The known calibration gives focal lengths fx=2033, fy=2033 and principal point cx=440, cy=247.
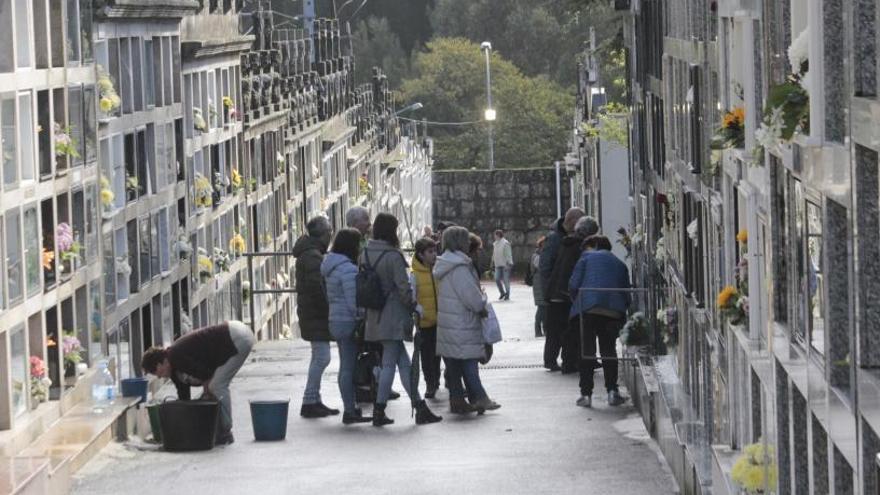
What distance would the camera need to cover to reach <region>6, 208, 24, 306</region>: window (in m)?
11.3

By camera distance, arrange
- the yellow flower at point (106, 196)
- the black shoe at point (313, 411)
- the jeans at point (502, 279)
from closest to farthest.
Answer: the black shoe at point (313, 411) → the yellow flower at point (106, 196) → the jeans at point (502, 279)

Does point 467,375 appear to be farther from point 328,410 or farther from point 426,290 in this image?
point 328,410

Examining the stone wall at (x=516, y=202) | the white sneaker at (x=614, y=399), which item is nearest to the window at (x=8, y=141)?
the white sneaker at (x=614, y=399)

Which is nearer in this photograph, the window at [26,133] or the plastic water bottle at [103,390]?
the window at [26,133]

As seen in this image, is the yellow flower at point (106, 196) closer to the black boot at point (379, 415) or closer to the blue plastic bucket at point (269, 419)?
the blue plastic bucket at point (269, 419)

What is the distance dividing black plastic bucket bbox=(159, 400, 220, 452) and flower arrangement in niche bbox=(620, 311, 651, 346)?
2997 mm

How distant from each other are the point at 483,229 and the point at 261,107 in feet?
89.0

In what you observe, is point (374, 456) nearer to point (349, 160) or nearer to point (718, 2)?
point (718, 2)

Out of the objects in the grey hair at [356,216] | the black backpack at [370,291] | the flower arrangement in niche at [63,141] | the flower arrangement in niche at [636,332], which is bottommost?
the flower arrangement in niche at [636,332]

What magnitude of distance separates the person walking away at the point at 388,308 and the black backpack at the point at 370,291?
0.03 metres

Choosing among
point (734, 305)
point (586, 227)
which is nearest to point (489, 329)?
point (586, 227)

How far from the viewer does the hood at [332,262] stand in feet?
42.6

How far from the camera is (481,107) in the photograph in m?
61.7

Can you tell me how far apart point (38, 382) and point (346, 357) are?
6.85ft
